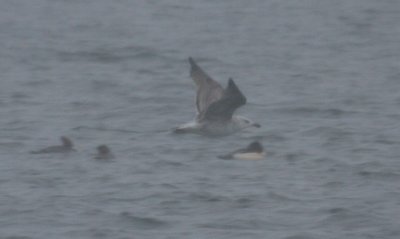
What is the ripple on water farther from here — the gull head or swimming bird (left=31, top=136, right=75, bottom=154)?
the gull head

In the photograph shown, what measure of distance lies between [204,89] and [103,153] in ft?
5.36

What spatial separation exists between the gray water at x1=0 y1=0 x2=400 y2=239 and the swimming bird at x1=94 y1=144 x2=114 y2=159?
13 cm

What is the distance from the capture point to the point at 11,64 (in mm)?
→ 30203

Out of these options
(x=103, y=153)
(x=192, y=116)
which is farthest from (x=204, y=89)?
(x=192, y=116)

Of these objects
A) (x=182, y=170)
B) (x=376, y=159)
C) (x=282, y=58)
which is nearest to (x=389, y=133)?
(x=376, y=159)

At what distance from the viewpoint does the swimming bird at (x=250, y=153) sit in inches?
784

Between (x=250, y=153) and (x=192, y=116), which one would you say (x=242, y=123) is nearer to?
(x=250, y=153)

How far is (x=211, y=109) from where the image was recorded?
68.0ft

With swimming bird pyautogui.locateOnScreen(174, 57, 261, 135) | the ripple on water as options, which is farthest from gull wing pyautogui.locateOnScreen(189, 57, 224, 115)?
the ripple on water

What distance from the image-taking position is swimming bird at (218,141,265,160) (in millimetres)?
19906

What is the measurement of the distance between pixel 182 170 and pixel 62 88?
806 cm

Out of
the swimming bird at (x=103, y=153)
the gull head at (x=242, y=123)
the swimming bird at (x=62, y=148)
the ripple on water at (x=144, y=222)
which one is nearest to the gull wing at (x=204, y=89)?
the gull head at (x=242, y=123)

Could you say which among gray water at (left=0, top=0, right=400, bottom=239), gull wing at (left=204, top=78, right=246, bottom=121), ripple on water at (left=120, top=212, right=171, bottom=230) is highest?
gull wing at (left=204, top=78, right=246, bottom=121)

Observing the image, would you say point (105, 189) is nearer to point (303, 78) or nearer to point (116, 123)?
point (116, 123)
